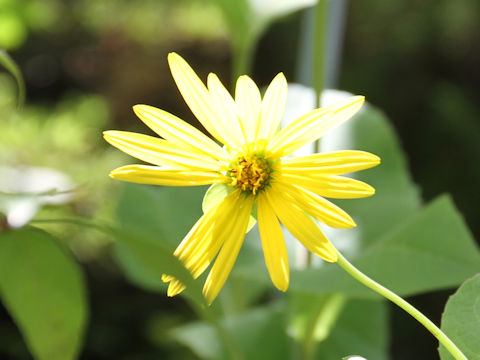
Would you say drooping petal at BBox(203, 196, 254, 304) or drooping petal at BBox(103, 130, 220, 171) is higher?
drooping petal at BBox(103, 130, 220, 171)

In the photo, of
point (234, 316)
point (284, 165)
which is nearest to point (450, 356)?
point (284, 165)

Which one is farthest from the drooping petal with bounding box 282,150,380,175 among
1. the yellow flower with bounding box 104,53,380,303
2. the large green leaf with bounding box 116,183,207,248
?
the large green leaf with bounding box 116,183,207,248

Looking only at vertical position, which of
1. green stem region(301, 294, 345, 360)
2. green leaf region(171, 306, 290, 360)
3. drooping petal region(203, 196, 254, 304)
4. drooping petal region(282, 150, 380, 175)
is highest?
drooping petal region(282, 150, 380, 175)

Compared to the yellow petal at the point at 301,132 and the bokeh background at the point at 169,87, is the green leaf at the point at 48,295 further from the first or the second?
the bokeh background at the point at 169,87

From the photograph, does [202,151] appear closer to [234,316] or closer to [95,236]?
[234,316]

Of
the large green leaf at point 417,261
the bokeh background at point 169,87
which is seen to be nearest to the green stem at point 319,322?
the large green leaf at point 417,261

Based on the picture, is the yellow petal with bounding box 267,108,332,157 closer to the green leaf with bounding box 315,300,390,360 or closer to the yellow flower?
the yellow flower
